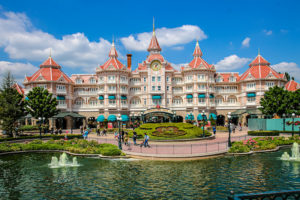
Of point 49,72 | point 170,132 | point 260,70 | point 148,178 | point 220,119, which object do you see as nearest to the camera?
point 148,178

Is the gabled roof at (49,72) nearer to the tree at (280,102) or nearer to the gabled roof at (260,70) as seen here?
the gabled roof at (260,70)

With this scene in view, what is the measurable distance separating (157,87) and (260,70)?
2880 cm

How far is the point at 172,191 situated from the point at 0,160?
69.5ft

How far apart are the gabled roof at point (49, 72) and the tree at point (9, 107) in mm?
18327

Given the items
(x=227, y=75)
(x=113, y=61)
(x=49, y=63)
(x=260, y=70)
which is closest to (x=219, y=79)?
(x=227, y=75)

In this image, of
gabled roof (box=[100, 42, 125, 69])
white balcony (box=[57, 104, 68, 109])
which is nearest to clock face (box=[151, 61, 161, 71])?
gabled roof (box=[100, 42, 125, 69])

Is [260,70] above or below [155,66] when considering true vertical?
below

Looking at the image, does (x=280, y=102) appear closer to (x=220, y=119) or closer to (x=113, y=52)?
(x=220, y=119)

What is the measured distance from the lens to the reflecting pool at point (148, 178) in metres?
14.7

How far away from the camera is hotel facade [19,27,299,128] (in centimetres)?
6269

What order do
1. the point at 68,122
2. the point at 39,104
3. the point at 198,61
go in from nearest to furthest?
the point at 39,104 → the point at 68,122 → the point at 198,61

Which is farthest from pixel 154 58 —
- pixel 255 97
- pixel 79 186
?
pixel 79 186

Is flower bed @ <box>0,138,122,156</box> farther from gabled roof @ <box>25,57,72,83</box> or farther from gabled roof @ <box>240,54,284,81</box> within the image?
gabled roof @ <box>240,54,284,81</box>

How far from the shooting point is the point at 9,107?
135ft
